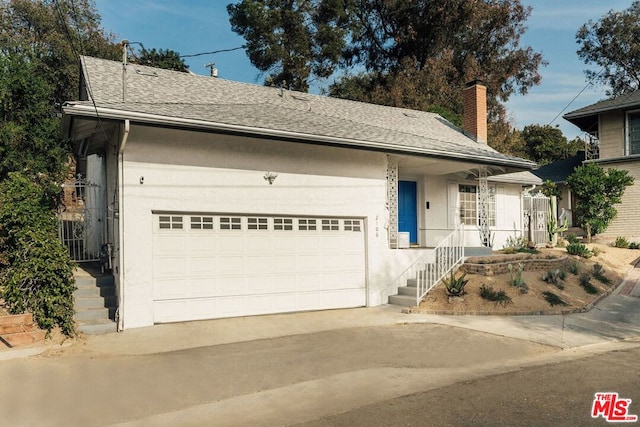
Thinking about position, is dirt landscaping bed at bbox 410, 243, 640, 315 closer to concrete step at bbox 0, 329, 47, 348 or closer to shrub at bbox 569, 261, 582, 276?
shrub at bbox 569, 261, 582, 276

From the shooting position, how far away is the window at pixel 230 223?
10727 mm

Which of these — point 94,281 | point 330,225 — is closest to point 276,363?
point 94,281

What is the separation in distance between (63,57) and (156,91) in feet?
57.1

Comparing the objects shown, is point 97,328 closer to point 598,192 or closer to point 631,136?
point 598,192

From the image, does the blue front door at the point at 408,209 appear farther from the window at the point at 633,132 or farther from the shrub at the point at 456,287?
the window at the point at 633,132

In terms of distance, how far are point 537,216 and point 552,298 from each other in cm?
809

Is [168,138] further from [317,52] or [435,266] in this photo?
[317,52]

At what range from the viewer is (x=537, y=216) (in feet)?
63.1

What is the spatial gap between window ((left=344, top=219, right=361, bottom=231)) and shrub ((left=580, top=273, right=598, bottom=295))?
20.8 feet

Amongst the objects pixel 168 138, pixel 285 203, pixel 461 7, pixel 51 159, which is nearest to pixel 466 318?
pixel 285 203

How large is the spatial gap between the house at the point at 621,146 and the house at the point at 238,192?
32.9 feet

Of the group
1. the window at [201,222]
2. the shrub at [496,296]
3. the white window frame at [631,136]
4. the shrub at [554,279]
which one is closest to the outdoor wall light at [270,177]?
the window at [201,222]

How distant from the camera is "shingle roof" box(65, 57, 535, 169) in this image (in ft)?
33.0

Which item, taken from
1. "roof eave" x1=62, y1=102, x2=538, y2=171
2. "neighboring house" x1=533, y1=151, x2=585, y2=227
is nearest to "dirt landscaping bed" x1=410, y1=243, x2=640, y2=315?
"roof eave" x1=62, y1=102, x2=538, y2=171
